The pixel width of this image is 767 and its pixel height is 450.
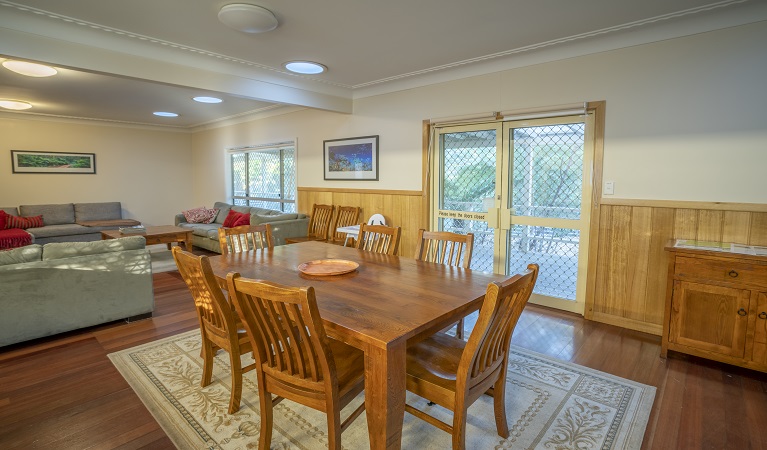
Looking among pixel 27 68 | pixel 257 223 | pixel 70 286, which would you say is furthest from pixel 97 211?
pixel 70 286

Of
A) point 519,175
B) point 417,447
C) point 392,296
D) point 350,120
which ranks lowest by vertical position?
point 417,447

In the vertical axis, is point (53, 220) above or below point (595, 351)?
above

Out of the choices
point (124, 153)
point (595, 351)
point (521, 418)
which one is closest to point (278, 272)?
point (521, 418)

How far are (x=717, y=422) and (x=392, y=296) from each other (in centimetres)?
179

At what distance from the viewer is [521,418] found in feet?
6.60

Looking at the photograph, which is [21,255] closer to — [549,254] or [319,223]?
[319,223]

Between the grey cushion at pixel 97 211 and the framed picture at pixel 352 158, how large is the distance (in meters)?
4.69

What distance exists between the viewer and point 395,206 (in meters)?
4.73

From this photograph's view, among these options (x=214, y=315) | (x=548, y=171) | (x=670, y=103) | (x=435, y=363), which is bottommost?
(x=435, y=363)

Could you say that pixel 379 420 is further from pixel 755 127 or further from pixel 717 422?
pixel 755 127

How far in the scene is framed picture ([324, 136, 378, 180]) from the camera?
193 inches

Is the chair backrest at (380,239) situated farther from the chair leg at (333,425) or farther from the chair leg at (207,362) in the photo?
the chair leg at (333,425)

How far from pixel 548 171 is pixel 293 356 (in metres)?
2.91

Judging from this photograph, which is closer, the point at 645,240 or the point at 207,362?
the point at 207,362
